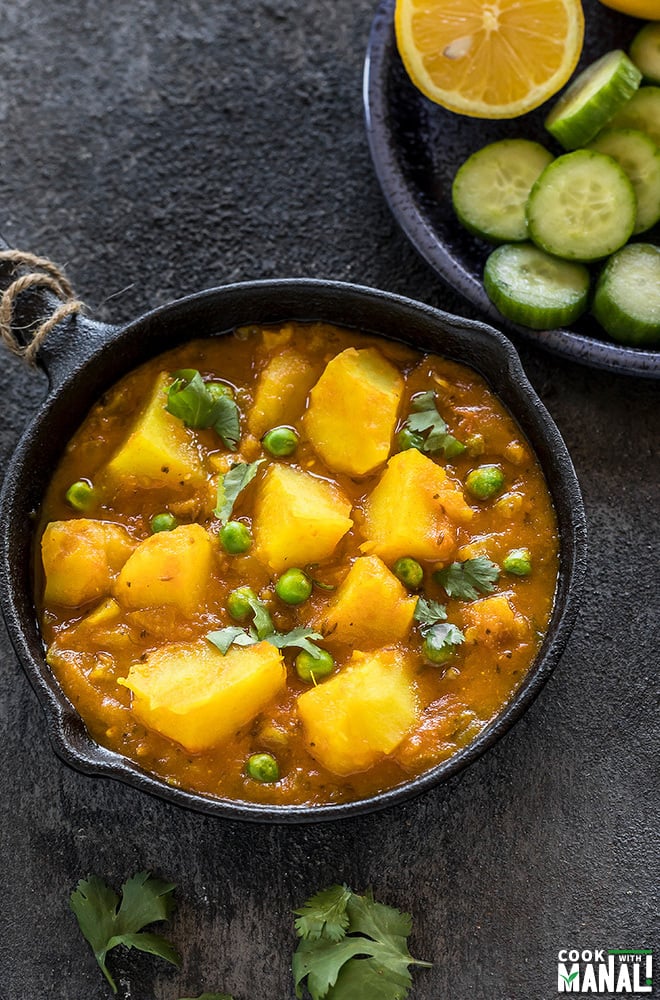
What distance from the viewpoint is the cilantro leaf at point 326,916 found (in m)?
3.70

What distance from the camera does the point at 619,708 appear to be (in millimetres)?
3963

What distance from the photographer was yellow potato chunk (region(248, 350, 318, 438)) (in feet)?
12.0

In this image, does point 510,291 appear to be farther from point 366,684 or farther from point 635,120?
point 366,684

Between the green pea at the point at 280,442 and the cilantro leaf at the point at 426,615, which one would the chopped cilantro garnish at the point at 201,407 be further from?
the cilantro leaf at the point at 426,615

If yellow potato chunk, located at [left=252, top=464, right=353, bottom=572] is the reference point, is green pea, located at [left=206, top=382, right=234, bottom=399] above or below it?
above

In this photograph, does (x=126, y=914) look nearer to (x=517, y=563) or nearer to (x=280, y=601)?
(x=280, y=601)

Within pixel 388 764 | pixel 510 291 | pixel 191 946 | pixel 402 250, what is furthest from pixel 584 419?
pixel 191 946

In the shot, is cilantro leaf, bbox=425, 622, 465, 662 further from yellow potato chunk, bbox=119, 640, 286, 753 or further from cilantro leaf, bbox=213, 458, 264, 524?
cilantro leaf, bbox=213, 458, 264, 524

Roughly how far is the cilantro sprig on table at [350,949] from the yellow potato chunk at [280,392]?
5.55 ft

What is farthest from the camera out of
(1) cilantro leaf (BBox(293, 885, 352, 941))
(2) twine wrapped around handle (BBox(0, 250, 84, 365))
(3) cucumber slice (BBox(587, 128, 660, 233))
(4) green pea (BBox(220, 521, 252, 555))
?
(3) cucumber slice (BBox(587, 128, 660, 233))

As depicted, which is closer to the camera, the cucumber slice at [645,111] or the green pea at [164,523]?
the green pea at [164,523]

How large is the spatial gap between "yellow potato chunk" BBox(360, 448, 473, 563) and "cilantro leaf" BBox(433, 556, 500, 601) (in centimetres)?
6

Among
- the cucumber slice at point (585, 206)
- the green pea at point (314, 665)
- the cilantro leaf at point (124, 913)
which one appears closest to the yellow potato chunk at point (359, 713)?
the green pea at point (314, 665)

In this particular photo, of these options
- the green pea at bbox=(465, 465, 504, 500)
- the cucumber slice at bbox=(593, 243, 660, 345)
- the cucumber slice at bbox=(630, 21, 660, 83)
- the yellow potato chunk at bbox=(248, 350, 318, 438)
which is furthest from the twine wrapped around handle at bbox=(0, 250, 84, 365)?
the cucumber slice at bbox=(630, 21, 660, 83)
